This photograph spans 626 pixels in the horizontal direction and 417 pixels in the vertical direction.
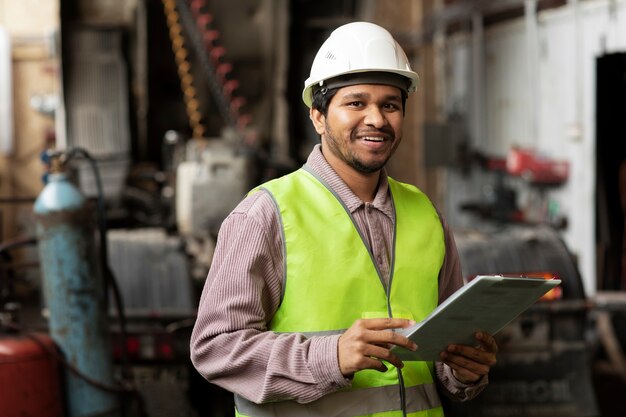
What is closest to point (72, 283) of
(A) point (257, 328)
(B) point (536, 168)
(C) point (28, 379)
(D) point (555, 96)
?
(C) point (28, 379)

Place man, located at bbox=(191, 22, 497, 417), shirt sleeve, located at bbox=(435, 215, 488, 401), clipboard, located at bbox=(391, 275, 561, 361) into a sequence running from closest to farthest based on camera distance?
clipboard, located at bbox=(391, 275, 561, 361)
man, located at bbox=(191, 22, 497, 417)
shirt sleeve, located at bbox=(435, 215, 488, 401)

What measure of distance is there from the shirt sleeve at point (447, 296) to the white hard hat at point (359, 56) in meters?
0.41

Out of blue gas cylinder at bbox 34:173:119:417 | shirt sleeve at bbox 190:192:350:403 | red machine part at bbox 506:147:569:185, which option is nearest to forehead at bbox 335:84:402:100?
shirt sleeve at bbox 190:192:350:403

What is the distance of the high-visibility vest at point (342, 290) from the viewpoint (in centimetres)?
252

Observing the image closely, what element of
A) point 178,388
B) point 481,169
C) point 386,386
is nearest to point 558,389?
point 178,388

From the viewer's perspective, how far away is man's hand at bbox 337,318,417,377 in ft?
7.60

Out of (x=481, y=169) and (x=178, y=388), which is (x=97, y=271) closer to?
(x=178, y=388)

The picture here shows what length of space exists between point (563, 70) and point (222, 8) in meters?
3.15

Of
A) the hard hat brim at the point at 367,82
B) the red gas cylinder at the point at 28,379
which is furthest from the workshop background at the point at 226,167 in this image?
the hard hat brim at the point at 367,82

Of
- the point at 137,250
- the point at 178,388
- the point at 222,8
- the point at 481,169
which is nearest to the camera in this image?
the point at 178,388

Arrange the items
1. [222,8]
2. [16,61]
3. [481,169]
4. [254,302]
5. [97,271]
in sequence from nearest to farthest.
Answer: [254,302] < [97,271] < [222,8] < [481,169] < [16,61]

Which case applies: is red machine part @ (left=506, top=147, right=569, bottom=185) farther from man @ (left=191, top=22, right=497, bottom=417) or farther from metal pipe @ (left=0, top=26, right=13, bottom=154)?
man @ (left=191, top=22, right=497, bottom=417)

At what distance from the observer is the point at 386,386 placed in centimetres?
257

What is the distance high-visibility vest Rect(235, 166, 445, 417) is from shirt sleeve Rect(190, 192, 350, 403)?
0.05 metres
